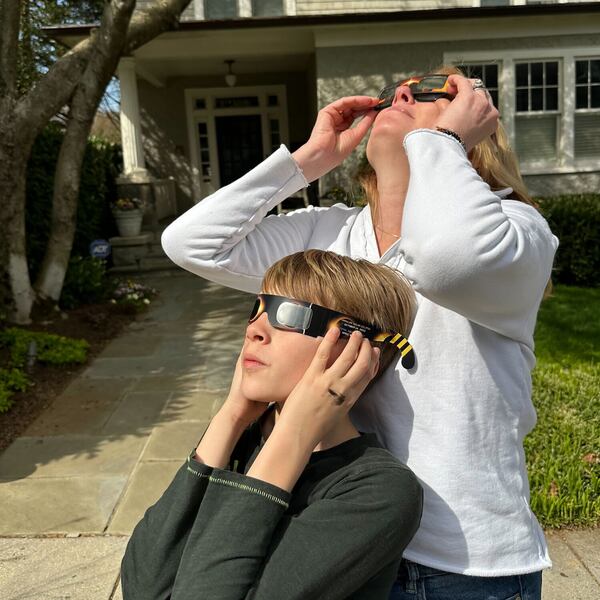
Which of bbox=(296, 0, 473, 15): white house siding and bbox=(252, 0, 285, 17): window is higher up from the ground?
bbox=(252, 0, 285, 17): window

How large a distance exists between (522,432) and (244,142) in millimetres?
14786

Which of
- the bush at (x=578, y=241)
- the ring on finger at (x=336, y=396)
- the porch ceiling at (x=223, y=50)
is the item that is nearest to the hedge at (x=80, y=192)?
the porch ceiling at (x=223, y=50)

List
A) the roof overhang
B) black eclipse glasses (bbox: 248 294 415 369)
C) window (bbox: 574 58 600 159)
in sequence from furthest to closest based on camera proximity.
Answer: window (bbox: 574 58 600 159), the roof overhang, black eclipse glasses (bbox: 248 294 415 369)

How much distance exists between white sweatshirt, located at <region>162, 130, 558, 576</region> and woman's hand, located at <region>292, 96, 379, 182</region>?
388 mm

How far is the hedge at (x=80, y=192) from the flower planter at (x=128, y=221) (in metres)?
0.32

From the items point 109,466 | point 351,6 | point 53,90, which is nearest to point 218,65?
point 351,6

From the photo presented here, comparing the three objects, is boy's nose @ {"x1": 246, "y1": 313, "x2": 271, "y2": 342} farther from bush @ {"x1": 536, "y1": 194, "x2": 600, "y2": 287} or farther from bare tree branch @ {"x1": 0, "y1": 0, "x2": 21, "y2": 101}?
bush @ {"x1": 536, "y1": 194, "x2": 600, "y2": 287}

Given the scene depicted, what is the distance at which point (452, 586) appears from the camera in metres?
1.15

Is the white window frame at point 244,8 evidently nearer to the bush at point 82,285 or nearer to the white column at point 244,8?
the white column at point 244,8

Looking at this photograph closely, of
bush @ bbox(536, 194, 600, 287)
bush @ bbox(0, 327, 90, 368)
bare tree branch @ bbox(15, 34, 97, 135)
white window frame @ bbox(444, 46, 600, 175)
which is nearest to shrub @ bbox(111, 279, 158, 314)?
bush @ bbox(0, 327, 90, 368)

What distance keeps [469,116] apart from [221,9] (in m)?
12.9

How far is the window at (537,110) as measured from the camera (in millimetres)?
11680

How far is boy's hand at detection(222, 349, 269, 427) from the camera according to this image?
1191 millimetres

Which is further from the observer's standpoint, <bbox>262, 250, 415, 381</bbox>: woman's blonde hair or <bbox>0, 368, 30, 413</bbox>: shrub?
<bbox>0, 368, 30, 413</bbox>: shrub
